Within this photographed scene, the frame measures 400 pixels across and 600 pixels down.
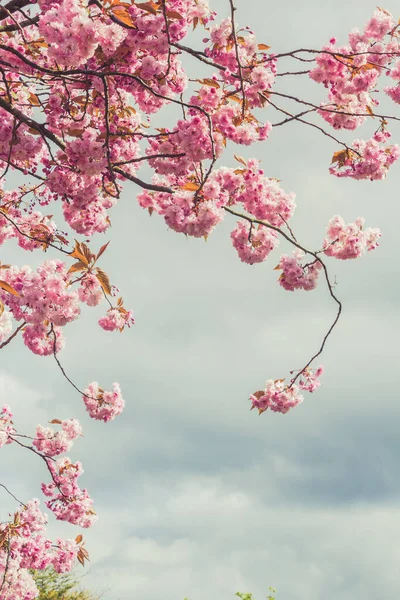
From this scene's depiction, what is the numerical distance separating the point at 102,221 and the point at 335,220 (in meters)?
2.21

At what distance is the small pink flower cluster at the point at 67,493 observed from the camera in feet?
24.0

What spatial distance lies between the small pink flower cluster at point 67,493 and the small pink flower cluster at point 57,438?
17 cm

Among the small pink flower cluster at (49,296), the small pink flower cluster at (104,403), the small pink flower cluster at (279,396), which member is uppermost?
the small pink flower cluster at (279,396)

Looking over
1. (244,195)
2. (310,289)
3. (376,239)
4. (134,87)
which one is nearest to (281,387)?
(310,289)

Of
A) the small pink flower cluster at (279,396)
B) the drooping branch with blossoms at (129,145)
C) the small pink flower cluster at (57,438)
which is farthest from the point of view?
the small pink flower cluster at (57,438)

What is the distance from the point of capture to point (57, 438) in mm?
7520

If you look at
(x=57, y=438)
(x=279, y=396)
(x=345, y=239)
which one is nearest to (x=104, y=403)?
(x=57, y=438)

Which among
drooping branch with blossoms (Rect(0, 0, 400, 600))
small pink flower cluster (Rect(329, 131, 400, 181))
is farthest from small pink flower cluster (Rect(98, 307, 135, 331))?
small pink flower cluster (Rect(329, 131, 400, 181))

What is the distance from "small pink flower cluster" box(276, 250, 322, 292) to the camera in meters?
6.22

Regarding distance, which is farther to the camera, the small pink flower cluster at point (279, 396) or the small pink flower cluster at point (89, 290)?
the small pink flower cluster at point (279, 396)

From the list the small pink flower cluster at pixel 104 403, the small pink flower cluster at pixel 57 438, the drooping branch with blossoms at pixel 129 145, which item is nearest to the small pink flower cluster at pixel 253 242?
the drooping branch with blossoms at pixel 129 145

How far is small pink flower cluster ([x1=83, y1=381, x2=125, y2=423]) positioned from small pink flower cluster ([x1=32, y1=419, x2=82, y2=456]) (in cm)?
50

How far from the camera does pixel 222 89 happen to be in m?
5.63

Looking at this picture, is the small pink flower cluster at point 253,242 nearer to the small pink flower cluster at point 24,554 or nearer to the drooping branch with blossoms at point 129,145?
the drooping branch with blossoms at point 129,145
